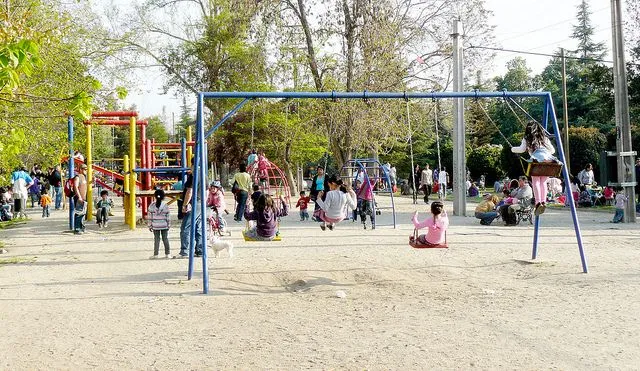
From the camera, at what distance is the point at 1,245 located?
1535cm

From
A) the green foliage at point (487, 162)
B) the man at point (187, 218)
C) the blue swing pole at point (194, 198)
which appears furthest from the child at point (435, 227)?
the green foliage at point (487, 162)

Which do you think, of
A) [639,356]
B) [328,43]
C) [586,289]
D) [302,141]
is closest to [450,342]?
[639,356]

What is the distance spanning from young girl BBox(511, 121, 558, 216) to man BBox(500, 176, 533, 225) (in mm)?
7711

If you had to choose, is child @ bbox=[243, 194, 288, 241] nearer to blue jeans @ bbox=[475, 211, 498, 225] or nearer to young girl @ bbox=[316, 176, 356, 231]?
young girl @ bbox=[316, 176, 356, 231]

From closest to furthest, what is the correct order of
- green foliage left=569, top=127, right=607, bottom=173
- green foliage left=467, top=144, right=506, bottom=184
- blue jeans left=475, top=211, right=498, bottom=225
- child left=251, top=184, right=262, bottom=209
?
child left=251, top=184, right=262, bottom=209 → blue jeans left=475, top=211, right=498, bottom=225 → green foliage left=569, top=127, right=607, bottom=173 → green foliage left=467, top=144, right=506, bottom=184

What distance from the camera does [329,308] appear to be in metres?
8.31

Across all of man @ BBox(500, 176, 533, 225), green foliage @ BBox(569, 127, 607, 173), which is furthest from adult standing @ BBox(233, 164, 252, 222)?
green foliage @ BBox(569, 127, 607, 173)

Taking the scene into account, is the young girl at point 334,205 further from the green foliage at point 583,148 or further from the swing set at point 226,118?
the green foliage at point 583,148

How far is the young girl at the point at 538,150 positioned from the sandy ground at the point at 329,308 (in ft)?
3.83

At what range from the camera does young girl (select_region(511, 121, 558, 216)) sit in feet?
34.8

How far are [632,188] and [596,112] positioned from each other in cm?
3735

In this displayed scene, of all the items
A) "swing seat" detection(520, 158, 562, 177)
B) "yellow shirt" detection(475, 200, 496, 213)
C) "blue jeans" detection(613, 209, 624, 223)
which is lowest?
"blue jeans" detection(613, 209, 624, 223)

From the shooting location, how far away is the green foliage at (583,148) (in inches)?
1569

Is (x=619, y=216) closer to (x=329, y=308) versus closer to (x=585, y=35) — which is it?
(x=329, y=308)
